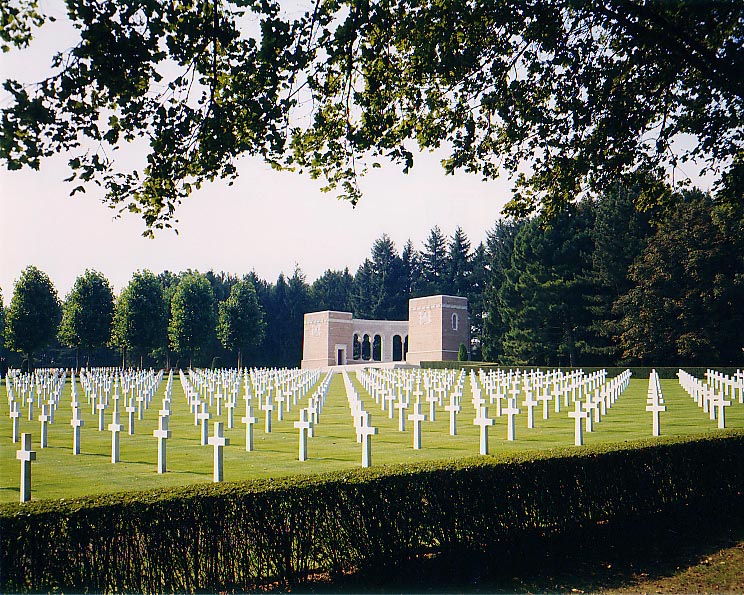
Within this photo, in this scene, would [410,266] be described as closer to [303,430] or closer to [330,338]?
[330,338]

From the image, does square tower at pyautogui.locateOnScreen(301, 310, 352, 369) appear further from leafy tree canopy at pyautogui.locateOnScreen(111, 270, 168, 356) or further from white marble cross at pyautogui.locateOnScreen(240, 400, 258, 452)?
white marble cross at pyautogui.locateOnScreen(240, 400, 258, 452)

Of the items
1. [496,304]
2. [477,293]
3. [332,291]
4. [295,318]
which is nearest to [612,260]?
[496,304]

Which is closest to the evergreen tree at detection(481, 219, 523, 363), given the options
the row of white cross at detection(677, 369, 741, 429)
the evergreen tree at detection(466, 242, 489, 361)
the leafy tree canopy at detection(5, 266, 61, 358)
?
the evergreen tree at detection(466, 242, 489, 361)

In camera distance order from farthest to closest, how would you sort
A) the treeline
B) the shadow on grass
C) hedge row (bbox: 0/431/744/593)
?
the treeline → the shadow on grass → hedge row (bbox: 0/431/744/593)

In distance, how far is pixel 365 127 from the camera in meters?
8.49

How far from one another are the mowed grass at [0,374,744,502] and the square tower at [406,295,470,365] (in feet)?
148

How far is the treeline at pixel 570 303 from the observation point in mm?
38719

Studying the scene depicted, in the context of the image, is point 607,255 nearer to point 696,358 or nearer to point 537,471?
point 696,358

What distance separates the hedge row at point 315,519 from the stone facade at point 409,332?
56.5 meters

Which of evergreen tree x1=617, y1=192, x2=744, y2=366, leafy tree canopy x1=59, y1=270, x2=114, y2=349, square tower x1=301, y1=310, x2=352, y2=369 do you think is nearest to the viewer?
evergreen tree x1=617, y1=192, x2=744, y2=366

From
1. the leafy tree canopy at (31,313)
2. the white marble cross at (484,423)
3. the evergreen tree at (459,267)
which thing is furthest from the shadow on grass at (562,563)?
the evergreen tree at (459,267)

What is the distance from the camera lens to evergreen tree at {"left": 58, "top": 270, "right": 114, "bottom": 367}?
4966 cm

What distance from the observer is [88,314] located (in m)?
49.7

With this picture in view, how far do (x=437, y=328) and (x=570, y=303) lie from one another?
1916 cm
